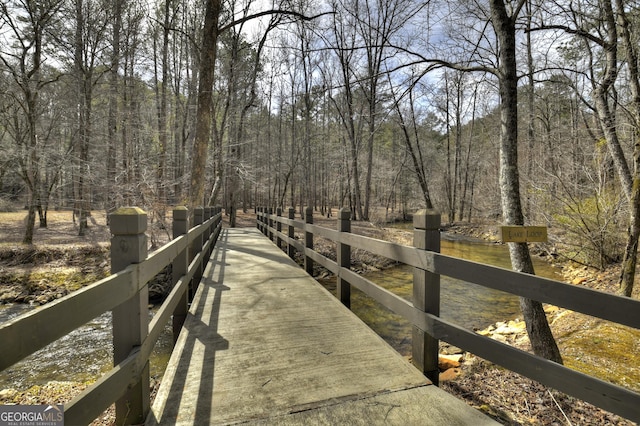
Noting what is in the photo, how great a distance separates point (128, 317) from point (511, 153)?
4284mm

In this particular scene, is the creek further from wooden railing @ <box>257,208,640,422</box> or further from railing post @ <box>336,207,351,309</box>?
wooden railing @ <box>257,208,640,422</box>

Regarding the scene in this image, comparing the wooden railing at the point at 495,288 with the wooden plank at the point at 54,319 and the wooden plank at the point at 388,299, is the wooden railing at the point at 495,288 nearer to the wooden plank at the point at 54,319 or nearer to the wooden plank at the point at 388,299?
the wooden plank at the point at 388,299

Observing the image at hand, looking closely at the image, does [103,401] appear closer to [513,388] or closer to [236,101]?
[513,388]

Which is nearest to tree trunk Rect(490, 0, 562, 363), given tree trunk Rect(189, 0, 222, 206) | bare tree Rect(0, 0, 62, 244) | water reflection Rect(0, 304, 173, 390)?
water reflection Rect(0, 304, 173, 390)

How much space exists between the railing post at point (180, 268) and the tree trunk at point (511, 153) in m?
4.05

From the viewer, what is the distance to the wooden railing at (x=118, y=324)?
3.84ft

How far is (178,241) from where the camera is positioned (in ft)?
11.6

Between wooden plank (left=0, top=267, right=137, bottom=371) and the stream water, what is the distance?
4188mm

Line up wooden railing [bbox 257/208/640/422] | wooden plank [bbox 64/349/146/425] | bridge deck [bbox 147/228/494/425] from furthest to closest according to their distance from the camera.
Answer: bridge deck [bbox 147/228/494/425]
wooden railing [bbox 257/208/640/422]
wooden plank [bbox 64/349/146/425]

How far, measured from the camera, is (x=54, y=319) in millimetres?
1277

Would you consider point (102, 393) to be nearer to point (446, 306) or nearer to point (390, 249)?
point (390, 249)

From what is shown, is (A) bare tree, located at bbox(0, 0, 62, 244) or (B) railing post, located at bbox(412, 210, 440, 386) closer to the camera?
(B) railing post, located at bbox(412, 210, 440, 386)

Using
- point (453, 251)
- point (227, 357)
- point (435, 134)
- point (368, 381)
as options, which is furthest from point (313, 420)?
point (435, 134)

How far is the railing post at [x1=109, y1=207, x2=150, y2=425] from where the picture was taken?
1.96m
